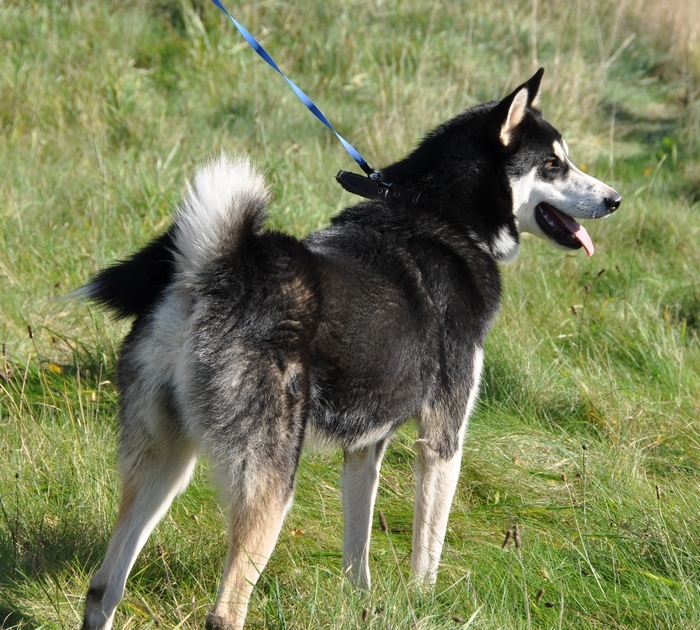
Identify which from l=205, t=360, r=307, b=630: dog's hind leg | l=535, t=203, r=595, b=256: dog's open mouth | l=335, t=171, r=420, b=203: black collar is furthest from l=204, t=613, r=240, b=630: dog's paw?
l=535, t=203, r=595, b=256: dog's open mouth

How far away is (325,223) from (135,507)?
3.34 metres

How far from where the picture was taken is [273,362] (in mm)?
2365

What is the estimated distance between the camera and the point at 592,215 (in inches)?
138

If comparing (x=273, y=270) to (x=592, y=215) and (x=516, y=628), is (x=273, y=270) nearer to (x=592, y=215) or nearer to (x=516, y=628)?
(x=516, y=628)

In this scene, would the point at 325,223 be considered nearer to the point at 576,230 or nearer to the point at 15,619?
the point at 576,230

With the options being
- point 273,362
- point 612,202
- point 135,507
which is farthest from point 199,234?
point 612,202

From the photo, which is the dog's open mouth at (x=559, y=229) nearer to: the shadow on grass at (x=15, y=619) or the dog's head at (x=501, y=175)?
the dog's head at (x=501, y=175)

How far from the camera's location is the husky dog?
2.32 metres

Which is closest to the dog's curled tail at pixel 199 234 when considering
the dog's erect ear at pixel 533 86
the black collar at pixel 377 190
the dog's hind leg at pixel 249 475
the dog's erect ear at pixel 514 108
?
the dog's hind leg at pixel 249 475

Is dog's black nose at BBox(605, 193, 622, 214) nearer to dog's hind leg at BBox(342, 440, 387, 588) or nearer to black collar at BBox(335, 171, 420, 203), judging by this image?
black collar at BBox(335, 171, 420, 203)

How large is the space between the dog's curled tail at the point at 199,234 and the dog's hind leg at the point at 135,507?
399mm

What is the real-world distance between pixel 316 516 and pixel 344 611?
93cm

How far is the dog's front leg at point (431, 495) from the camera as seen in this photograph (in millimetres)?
2898

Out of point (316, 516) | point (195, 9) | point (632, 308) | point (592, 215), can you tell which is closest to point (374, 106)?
point (195, 9)
